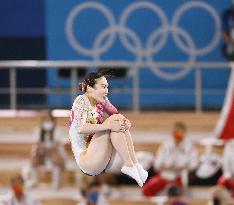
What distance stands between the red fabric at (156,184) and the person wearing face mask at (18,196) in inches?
62.1

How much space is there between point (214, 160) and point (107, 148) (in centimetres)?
859

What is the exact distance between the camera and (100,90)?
137 inches

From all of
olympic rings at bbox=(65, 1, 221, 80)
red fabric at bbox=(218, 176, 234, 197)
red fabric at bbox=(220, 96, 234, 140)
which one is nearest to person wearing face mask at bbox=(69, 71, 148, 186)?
red fabric at bbox=(218, 176, 234, 197)

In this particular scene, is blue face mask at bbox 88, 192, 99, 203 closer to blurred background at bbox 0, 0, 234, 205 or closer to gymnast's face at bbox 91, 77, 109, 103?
blurred background at bbox 0, 0, 234, 205

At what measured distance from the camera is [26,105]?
16.5m

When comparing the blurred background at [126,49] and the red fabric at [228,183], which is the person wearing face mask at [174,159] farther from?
the blurred background at [126,49]

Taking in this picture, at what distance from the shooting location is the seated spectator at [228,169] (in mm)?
11141

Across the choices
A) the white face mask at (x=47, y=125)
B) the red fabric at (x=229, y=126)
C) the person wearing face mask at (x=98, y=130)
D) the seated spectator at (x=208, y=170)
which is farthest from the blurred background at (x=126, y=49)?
the person wearing face mask at (x=98, y=130)

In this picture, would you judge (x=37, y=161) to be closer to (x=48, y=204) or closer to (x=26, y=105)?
(x=48, y=204)

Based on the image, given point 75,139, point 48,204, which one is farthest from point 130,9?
point 75,139

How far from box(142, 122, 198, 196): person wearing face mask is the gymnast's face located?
25.9 ft

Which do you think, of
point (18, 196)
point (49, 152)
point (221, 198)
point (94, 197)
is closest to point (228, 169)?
point (221, 198)

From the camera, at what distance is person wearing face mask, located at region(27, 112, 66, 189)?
11.4 meters

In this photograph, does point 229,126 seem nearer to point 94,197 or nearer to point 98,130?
point 94,197
